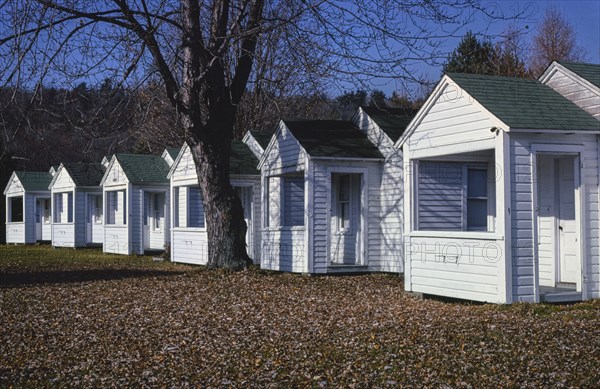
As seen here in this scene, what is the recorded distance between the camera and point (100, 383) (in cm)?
852

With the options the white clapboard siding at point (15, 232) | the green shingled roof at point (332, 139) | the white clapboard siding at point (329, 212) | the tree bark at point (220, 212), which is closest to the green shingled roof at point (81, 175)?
the white clapboard siding at point (15, 232)

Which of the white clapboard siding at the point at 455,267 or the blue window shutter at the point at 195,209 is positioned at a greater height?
the blue window shutter at the point at 195,209

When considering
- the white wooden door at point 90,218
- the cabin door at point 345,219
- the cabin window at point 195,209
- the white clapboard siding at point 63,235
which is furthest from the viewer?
the white wooden door at point 90,218

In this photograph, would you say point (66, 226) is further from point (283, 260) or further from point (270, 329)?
point (270, 329)

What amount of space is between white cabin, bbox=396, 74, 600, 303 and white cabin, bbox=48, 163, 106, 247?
989 inches

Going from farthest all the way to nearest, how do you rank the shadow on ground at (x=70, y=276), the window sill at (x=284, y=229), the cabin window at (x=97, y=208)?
1. the cabin window at (x=97, y=208)
2. the window sill at (x=284, y=229)
3. the shadow on ground at (x=70, y=276)

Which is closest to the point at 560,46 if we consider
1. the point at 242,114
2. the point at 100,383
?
the point at 242,114

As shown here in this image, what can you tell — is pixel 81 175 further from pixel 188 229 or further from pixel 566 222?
pixel 566 222

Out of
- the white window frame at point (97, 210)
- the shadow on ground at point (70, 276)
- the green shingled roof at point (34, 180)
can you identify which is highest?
the green shingled roof at point (34, 180)

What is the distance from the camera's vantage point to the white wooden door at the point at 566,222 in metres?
14.7

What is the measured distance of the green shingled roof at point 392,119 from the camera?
2073 centimetres

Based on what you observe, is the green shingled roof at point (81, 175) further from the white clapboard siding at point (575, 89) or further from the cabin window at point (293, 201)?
the white clapboard siding at point (575, 89)

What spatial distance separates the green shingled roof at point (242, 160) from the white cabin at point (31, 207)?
21762mm

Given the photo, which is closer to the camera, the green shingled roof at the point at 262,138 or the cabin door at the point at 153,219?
the green shingled roof at the point at 262,138
